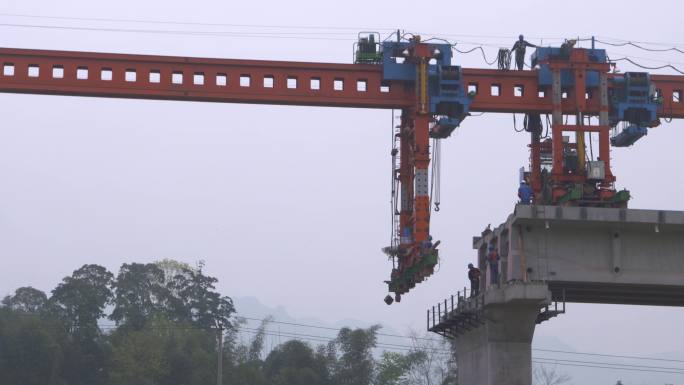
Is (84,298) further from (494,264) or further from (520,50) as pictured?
(494,264)

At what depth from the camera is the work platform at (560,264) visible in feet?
105

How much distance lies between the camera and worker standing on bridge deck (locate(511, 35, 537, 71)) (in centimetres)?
4631

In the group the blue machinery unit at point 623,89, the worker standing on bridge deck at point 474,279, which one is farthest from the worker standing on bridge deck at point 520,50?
the worker standing on bridge deck at point 474,279

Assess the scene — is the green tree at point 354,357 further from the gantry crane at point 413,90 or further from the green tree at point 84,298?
the gantry crane at point 413,90

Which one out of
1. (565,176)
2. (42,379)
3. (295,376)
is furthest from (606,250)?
(42,379)

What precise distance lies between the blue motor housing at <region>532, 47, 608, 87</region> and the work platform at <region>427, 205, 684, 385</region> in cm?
1331

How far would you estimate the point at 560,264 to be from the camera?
106 ft

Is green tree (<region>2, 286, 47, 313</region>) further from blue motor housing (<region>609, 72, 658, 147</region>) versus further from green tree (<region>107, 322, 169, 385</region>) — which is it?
blue motor housing (<region>609, 72, 658, 147</region>)

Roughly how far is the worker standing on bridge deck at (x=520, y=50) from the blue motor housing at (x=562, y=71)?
0.57 m

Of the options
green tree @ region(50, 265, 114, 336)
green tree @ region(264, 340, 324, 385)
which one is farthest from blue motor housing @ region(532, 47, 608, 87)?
green tree @ region(50, 265, 114, 336)

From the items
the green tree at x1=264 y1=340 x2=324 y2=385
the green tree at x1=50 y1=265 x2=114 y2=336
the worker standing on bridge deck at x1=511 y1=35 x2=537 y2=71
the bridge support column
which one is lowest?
the bridge support column

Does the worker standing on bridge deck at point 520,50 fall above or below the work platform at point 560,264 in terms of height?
above

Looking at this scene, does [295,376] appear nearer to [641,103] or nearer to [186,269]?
[186,269]

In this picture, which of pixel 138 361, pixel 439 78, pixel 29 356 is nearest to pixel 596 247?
pixel 439 78
